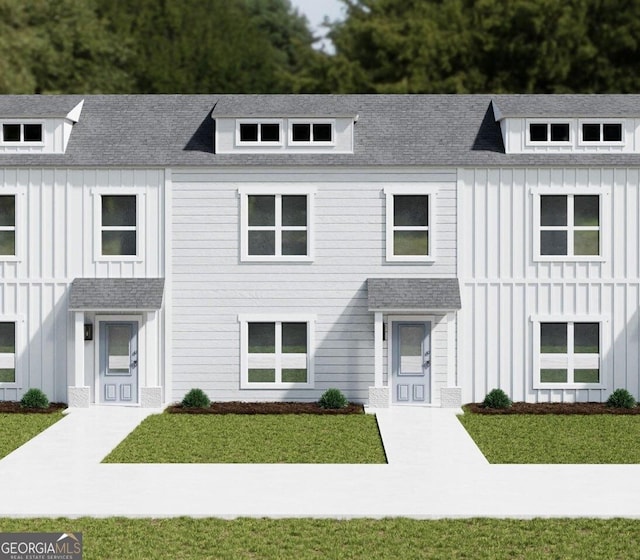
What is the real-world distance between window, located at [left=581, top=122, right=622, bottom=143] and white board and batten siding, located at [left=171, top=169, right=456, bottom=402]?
419 cm

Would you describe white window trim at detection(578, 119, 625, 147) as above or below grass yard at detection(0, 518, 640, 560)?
above

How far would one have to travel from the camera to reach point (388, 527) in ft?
53.8

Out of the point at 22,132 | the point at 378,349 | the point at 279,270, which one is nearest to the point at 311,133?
the point at 279,270

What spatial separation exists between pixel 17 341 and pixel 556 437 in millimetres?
14515

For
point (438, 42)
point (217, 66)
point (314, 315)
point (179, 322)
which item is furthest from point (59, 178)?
point (217, 66)

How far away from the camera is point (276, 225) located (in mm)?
29594

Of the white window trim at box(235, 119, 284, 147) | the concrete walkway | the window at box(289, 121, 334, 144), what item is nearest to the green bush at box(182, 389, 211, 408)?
the concrete walkway

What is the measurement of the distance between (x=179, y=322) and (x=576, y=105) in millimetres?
12592

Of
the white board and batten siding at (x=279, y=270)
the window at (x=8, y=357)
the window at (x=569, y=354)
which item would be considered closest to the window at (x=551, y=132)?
the white board and batten siding at (x=279, y=270)

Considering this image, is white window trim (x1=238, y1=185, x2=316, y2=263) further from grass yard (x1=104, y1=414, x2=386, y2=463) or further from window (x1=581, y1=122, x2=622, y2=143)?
window (x1=581, y1=122, x2=622, y2=143)

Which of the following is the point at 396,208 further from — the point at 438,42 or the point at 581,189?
the point at 438,42

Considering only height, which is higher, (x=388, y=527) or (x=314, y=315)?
(x=314, y=315)

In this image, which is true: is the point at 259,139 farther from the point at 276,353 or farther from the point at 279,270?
the point at 276,353

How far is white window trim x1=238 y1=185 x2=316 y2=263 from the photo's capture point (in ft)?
96.7
